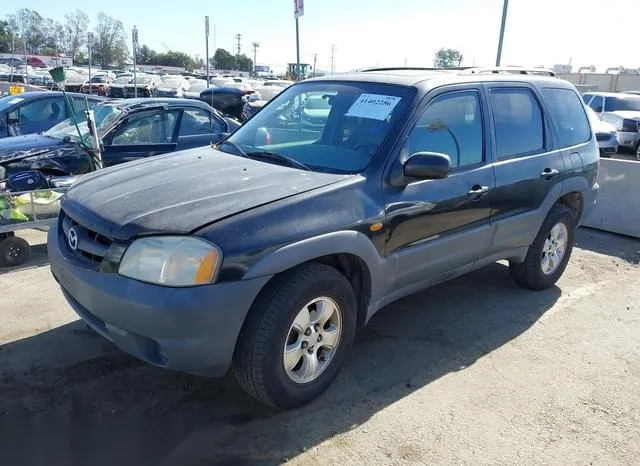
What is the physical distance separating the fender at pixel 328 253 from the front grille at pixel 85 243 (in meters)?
0.79

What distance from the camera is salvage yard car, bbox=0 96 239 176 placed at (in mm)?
6473

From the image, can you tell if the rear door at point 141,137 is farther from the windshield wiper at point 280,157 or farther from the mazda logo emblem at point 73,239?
the mazda logo emblem at point 73,239

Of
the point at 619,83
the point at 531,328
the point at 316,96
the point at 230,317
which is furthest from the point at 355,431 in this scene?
the point at 619,83

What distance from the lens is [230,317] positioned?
264 cm

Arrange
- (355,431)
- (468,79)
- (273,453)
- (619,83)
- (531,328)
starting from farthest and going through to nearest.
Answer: (619,83)
(531,328)
(468,79)
(355,431)
(273,453)

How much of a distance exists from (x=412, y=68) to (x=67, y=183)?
369 cm

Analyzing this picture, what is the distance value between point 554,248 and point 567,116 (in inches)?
47.0

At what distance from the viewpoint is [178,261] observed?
2590 millimetres

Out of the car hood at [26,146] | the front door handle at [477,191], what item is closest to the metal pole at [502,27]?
the front door handle at [477,191]

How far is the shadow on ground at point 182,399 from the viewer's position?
2793mm

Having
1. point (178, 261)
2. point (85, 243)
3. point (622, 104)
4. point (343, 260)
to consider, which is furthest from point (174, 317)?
point (622, 104)

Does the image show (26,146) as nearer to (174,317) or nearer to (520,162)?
(174,317)

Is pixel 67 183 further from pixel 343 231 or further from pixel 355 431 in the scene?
pixel 355 431

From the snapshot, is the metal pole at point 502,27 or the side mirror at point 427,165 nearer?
the side mirror at point 427,165
